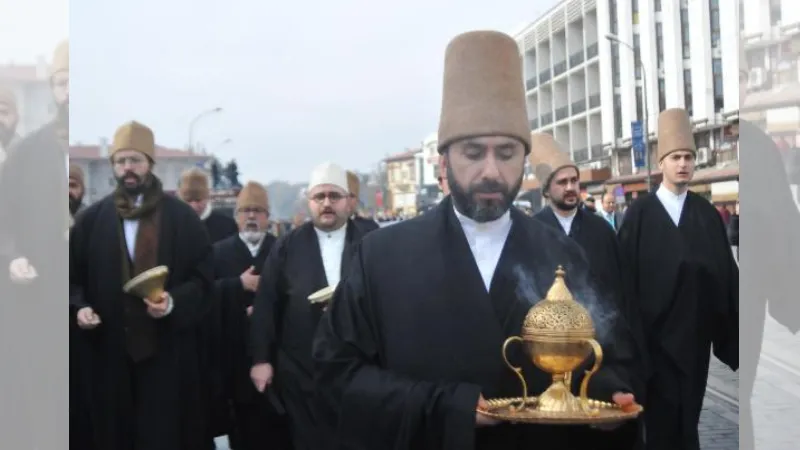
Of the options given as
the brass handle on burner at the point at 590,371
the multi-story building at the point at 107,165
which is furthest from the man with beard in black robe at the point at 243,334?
the brass handle on burner at the point at 590,371

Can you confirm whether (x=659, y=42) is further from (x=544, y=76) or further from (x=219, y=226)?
(x=219, y=226)

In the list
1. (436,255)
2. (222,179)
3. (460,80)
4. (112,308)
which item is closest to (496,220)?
(436,255)

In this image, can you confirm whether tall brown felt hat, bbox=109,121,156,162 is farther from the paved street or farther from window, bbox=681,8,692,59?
the paved street

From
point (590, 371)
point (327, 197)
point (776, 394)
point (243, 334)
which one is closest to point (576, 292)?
point (590, 371)

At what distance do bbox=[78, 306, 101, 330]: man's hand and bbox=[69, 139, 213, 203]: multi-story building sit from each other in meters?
0.35

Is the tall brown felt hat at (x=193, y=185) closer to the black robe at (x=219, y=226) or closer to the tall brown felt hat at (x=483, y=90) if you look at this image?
the black robe at (x=219, y=226)

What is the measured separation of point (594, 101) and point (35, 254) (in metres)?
1.86

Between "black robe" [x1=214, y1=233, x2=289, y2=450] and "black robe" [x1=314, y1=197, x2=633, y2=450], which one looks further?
"black robe" [x1=214, y1=233, x2=289, y2=450]

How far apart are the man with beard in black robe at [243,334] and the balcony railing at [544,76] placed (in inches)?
59.5

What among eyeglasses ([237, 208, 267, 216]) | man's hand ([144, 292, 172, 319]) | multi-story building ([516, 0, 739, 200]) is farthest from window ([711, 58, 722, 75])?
man's hand ([144, 292, 172, 319])

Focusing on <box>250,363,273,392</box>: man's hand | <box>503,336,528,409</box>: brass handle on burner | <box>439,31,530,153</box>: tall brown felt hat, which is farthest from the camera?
<box>250,363,273,392</box>: man's hand

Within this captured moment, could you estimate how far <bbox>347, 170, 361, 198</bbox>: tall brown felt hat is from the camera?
150 inches

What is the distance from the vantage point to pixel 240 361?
489cm

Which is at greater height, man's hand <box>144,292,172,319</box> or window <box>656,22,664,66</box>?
window <box>656,22,664,66</box>
